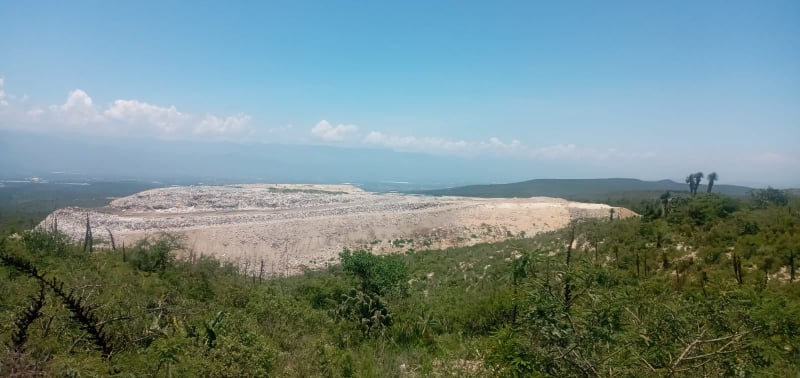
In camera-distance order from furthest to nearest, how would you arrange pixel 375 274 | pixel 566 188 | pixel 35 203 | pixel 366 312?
pixel 566 188
pixel 35 203
pixel 375 274
pixel 366 312

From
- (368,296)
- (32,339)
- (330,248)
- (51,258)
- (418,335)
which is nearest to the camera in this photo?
(32,339)

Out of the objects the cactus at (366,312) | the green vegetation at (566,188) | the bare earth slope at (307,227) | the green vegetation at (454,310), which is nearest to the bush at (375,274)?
the green vegetation at (454,310)

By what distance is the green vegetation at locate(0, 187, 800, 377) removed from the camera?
5.12 m

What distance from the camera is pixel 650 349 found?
4.84 m

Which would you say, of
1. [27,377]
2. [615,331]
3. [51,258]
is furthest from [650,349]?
[51,258]

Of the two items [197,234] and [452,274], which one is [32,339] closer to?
[452,274]

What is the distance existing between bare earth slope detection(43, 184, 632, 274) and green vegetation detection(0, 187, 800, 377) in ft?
33.7

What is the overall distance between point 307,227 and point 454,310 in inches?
1106

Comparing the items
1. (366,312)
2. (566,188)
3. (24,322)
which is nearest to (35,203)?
(366,312)

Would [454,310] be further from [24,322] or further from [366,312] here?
[24,322]

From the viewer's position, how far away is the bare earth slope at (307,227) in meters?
32.9

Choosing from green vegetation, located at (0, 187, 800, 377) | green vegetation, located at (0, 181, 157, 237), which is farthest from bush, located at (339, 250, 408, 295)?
green vegetation, located at (0, 181, 157, 237)

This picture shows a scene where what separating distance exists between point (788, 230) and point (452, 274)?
13.6 meters

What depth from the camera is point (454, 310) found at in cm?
1389
